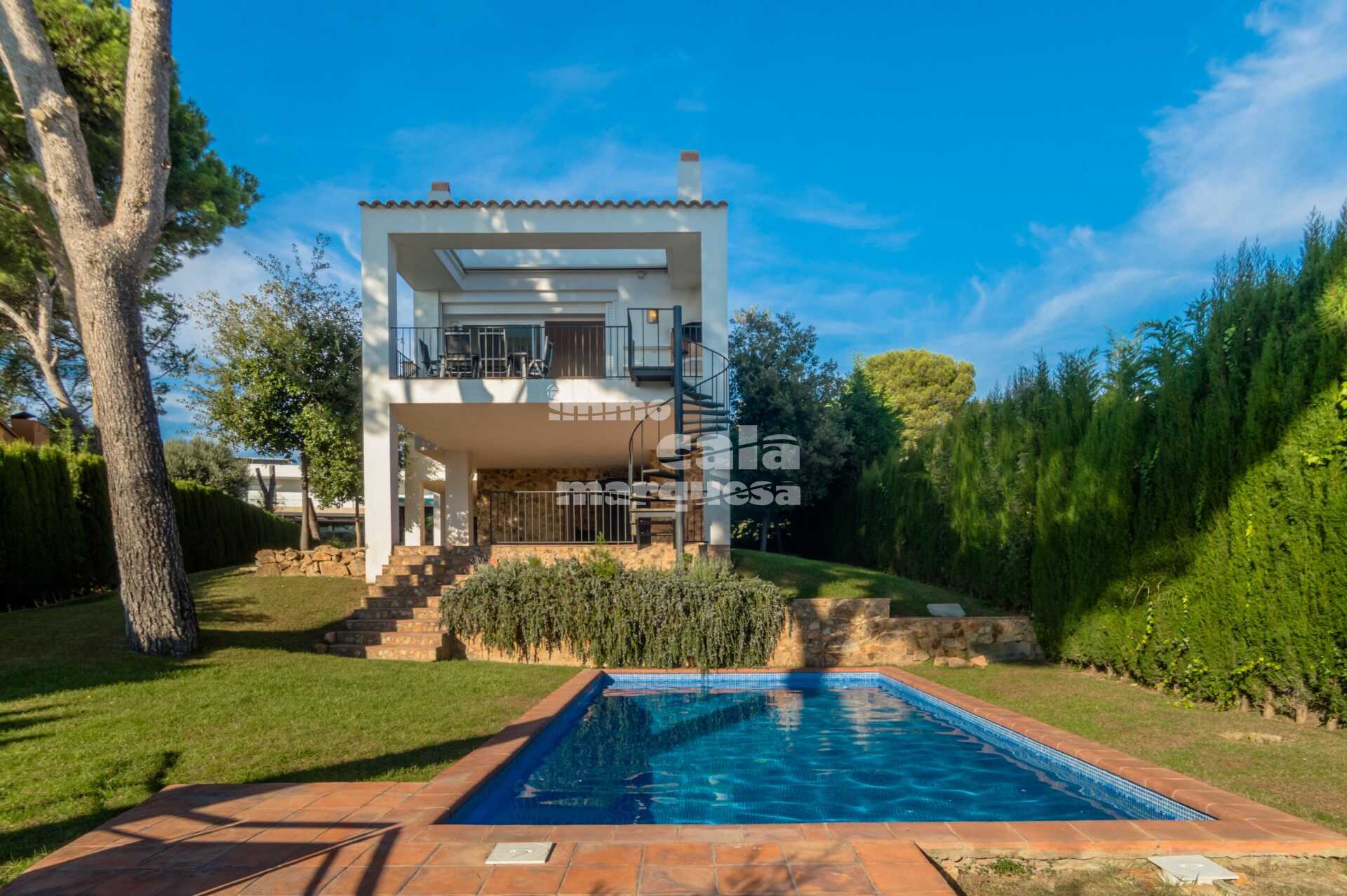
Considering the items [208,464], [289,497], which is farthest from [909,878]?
[289,497]

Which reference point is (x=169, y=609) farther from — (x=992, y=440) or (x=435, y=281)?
(x=992, y=440)

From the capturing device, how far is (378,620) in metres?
7.93

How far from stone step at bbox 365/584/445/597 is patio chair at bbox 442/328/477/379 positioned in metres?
2.70

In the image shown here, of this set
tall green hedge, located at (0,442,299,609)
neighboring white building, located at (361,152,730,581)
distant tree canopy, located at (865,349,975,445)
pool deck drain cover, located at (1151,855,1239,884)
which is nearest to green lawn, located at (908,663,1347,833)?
pool deck drain cover, located at (1151,855,1239,884)

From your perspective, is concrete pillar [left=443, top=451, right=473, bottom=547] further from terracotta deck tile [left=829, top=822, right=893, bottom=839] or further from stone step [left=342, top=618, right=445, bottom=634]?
terracotta deck tile [left=829, top=822, right=893, bottom=839]

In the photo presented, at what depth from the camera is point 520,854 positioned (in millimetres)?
2514

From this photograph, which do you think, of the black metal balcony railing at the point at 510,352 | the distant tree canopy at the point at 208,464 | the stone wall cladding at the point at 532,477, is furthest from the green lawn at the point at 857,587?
the distant tree canopy at the point at 208,464

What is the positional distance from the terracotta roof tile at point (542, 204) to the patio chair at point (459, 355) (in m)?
1.70

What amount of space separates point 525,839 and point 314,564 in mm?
8405

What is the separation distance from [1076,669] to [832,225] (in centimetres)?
1307

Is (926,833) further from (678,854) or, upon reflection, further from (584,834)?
(584,834)

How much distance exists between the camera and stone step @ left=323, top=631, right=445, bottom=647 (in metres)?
7.36

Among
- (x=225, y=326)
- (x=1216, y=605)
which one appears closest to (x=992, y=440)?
(x=1216, y=605)

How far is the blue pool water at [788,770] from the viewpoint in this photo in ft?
11.1
